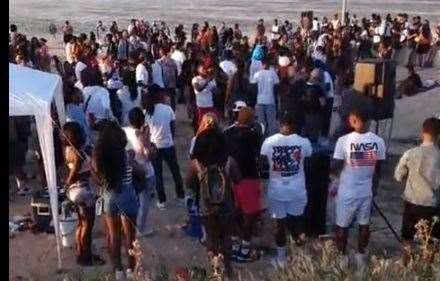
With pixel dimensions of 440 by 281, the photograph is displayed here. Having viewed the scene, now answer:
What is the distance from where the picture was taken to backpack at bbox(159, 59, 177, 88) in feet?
46.5

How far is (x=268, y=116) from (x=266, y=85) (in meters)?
0.58

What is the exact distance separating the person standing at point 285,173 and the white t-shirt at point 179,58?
749 cm

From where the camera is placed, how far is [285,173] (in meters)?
7.80

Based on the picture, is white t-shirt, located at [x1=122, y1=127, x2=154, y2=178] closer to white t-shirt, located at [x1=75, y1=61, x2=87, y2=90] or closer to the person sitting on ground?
the person sitting on ground

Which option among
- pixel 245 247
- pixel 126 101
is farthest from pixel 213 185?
pixel 126 101

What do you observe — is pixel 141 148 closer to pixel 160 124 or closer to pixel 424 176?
pixel 160 124

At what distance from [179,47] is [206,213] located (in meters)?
9.66

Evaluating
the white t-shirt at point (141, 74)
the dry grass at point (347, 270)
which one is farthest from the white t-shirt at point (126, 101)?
the dry grass at point (347, 270)

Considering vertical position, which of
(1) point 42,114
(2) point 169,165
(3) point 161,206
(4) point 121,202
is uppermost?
(1) point 42,114

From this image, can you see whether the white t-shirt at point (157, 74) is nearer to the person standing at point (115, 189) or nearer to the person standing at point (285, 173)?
the person standing at point (115, 189)

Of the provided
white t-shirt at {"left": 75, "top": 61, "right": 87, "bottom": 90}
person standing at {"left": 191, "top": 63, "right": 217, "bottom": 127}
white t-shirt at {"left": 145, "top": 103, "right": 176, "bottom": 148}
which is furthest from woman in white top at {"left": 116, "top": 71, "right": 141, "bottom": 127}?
white t-shirt at {"left": 145, "top": 103, "right": 176, "bottom": 148}

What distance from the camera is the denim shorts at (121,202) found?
7605mm

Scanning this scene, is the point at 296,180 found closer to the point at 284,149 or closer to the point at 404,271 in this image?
the point at 284,149

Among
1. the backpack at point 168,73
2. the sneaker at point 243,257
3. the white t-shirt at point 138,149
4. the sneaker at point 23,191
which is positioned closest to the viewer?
the sneaker at point 243,257
